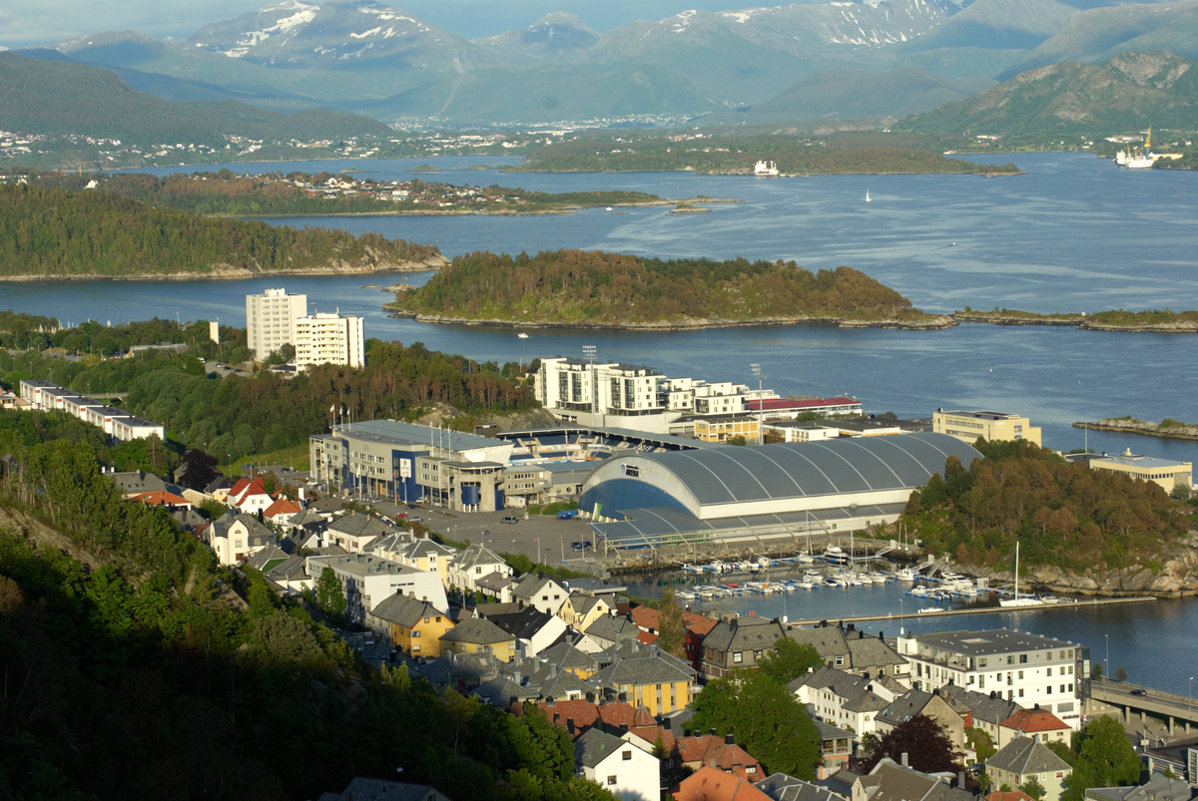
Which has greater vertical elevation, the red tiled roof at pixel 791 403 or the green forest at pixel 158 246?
the green forest at pixel 158 246

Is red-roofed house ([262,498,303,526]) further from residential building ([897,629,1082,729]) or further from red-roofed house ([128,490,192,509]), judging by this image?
residential building ([897,629,1082,729])

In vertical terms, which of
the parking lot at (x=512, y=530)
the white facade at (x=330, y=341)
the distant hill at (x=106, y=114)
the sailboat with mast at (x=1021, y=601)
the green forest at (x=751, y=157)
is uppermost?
the distant hill at (x=106, y=114)

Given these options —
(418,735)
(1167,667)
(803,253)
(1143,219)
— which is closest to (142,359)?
(1167,667)

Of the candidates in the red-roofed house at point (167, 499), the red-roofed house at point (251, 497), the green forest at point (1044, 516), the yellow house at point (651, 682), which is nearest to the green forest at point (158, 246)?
the red-roofed house at point (251, 497)

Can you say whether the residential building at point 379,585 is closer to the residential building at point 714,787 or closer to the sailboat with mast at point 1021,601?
the residential building at point 714,787

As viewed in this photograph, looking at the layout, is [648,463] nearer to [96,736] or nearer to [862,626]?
[862,626]
